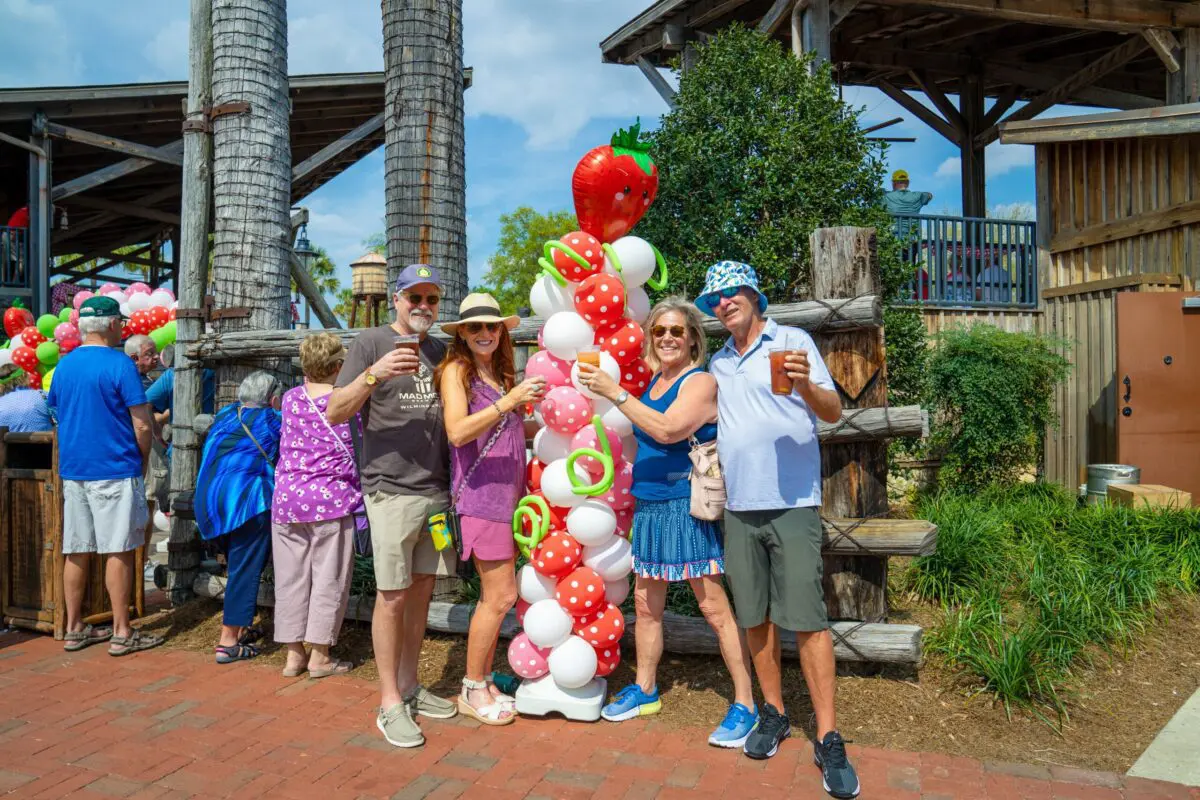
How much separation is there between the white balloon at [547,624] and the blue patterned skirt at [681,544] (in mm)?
445

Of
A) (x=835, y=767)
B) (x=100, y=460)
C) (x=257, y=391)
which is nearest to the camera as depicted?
(x=835, y=767)

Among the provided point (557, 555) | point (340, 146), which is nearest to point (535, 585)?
point (557, 555)

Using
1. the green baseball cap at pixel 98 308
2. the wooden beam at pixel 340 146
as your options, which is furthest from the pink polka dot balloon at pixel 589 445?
the wooden beam at pixel 340 146

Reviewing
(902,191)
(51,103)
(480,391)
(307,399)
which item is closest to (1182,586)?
(480,391)

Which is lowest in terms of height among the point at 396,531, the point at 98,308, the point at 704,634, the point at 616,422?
the point at 704,634

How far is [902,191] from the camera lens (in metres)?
10.6

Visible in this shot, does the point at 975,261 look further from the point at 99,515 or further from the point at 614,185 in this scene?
the point at 99,515

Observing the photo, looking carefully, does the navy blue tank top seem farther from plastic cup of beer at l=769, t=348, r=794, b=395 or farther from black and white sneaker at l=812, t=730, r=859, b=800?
black and white sneaker at l=812, t=730, r=859, b=800

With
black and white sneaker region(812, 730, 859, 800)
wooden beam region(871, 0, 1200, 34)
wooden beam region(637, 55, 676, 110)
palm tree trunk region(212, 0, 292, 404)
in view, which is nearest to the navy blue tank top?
black and white sneaker region(812, 730, 859, 800)

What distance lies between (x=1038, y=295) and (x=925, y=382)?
3.41 m

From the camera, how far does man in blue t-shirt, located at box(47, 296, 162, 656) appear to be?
491cm

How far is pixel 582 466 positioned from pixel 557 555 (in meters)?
0.41

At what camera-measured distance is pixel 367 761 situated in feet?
11.4

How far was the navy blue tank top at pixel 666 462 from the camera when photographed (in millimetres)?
3625
